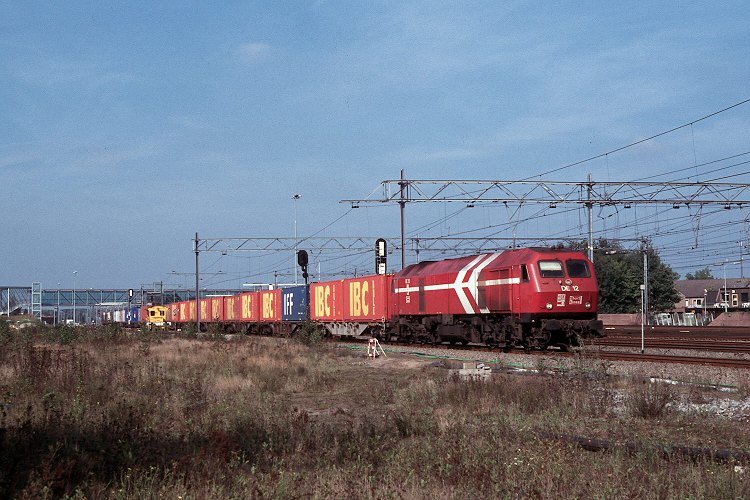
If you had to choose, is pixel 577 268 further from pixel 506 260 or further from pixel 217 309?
pixel 217 309

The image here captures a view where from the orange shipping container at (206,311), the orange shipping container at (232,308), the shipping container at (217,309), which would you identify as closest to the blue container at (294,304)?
the orange shipping container at (232,308)

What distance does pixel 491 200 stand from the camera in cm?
4081

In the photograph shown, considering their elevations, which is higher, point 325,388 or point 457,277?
point 457,277

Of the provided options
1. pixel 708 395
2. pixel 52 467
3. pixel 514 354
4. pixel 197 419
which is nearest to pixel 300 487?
pixel 52 467

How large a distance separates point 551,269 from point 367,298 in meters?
15.2

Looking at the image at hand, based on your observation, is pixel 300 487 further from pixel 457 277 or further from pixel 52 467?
pixel 457 277

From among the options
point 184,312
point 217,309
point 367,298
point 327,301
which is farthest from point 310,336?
point 184,312

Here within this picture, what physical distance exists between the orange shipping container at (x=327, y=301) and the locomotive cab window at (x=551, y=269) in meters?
18.7

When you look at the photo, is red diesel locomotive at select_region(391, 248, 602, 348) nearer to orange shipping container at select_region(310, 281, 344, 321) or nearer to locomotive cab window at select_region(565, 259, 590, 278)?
locomotive cab window at select_region(565, 259, 590, 278)

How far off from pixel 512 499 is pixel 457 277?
23.3 metres

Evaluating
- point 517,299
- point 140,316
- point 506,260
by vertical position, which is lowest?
point 140,316

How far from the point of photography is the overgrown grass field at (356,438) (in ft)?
24.6

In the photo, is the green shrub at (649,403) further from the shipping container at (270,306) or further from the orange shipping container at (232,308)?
the orange shipping container at (232,308)

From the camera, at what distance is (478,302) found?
28.8 m
